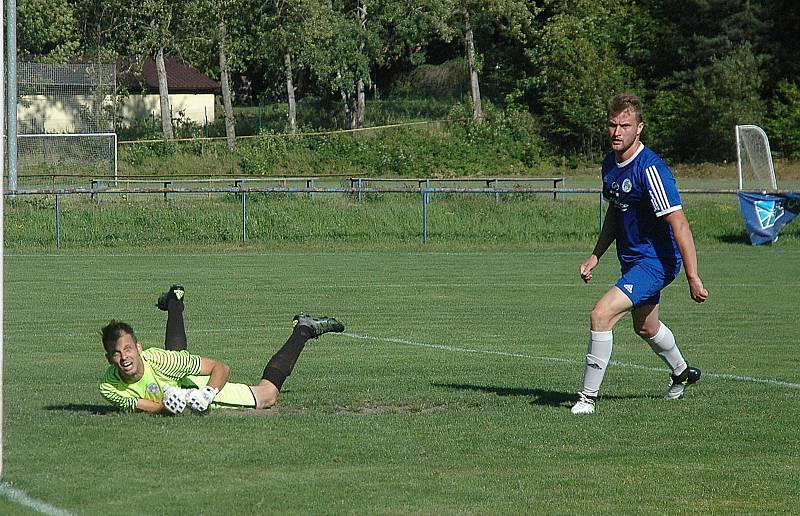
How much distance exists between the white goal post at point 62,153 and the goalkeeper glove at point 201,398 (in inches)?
1264

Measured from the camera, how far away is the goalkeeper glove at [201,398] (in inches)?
325

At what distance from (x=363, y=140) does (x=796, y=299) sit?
1592 inches

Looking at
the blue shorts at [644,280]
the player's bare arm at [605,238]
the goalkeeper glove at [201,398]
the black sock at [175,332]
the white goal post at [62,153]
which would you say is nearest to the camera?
the goalkeeper glove at [201,398]

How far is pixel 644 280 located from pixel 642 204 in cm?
54

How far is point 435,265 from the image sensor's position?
23.6 metres

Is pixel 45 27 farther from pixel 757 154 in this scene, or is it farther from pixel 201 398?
pixel 201 398

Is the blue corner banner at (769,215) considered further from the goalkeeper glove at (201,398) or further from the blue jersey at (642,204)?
the goalkeeper glove at (201,398)

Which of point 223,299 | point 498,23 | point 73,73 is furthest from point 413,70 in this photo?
point 223,299

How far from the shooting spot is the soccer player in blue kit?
8547 mm

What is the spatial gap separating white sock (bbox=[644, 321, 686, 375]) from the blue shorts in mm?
517

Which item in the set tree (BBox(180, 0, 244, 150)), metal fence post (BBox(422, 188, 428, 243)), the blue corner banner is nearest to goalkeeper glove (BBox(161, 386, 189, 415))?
metal fence post (BBox(422, 188, 428, 243))

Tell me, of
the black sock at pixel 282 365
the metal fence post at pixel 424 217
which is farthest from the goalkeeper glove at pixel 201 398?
the metal fence post at pixel 424 217

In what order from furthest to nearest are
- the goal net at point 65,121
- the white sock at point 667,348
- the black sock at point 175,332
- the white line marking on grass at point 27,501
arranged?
the goal net at point 65,121, the black sock at point 175,332, the white sock at point 667,348, the white line marking on grass at point 27,501

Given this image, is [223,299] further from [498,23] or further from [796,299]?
[498,23]
